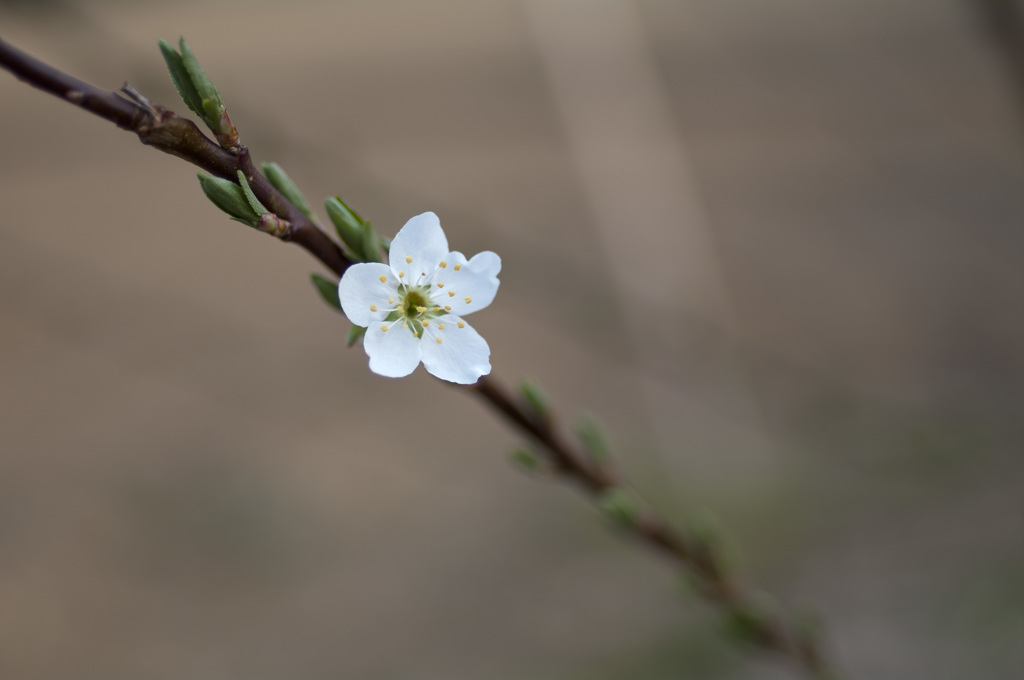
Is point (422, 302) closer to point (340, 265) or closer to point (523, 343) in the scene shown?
point (340, 265)

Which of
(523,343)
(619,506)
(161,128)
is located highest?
(523,343)

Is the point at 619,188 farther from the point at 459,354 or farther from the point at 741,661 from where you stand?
the point at 459,354

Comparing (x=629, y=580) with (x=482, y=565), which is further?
(x=482, y=565)

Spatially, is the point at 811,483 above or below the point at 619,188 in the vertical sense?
below

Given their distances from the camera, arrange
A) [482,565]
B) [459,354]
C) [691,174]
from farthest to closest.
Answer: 1. [691,174]
2. [482,565]
3. [459,354]

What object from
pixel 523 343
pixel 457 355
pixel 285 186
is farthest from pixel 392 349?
pixel 523 343

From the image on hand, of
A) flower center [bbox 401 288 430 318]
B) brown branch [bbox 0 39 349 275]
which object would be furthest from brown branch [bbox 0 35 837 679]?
flower center [bbox 401 288 430 318]

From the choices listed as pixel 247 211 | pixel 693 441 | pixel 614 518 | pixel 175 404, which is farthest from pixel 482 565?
pixel 247 211
